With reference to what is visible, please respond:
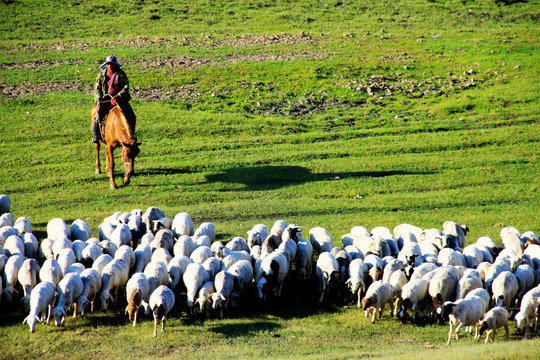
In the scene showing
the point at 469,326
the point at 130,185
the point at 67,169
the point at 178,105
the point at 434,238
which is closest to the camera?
the point at 469,326

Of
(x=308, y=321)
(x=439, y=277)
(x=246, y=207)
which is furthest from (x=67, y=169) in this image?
(x=439, y=277)

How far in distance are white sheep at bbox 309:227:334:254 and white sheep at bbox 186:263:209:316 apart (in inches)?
148

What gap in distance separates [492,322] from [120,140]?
43.9ft

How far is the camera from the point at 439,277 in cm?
1331

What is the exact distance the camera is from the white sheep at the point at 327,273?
14398 millimetres

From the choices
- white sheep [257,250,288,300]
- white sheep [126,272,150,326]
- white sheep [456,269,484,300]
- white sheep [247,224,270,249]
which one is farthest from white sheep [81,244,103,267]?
white sheep [456,269,484,300]

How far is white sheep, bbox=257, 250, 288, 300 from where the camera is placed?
46.1 ft

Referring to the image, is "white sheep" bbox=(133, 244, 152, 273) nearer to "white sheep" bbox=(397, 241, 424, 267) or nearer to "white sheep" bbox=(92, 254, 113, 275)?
"white sheep" bbox=(92, 254, 113, 275)

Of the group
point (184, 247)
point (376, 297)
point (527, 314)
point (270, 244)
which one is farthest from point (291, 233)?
point (527, 314)

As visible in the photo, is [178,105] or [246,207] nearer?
[246,207]

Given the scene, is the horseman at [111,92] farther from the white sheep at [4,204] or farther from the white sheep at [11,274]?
the white sheep at [11,274]

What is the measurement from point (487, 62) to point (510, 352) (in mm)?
28516

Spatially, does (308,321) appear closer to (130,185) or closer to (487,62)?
(130,185)

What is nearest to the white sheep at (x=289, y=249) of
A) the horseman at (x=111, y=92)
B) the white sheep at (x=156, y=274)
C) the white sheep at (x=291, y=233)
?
the white sheep at (x=291, y=233)
